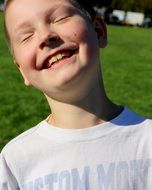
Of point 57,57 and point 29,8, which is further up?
point 29,8

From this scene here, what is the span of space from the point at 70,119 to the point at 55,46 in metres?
0.35

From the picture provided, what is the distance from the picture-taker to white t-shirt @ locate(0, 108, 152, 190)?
7.52ft

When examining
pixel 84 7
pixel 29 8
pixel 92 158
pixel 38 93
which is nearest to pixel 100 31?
pixel 84 7

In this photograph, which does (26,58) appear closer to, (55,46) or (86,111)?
(55,46)

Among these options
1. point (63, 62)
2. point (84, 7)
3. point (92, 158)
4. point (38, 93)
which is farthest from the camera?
point (38, 93)

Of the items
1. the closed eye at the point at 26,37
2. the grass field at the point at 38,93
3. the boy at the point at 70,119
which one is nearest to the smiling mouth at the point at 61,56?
the boy at the point at 70,119

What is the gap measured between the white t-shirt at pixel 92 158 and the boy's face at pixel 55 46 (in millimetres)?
201

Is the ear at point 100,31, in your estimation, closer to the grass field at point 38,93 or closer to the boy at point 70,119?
the boy at point 70,119

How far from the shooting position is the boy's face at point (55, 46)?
2.19 m

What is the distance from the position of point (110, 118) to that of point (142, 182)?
30 cm

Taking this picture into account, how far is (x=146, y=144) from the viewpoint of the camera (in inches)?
92.1

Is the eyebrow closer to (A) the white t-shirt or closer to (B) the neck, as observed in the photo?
(B) the neck

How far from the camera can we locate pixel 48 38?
7.30ft

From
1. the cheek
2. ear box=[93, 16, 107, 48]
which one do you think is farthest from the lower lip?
ear box=[93, 16, 107, 48]
